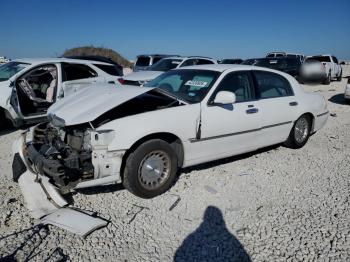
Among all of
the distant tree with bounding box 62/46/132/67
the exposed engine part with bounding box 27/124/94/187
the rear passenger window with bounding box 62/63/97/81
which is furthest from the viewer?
the distant tree with bounding box 62/46/132/67

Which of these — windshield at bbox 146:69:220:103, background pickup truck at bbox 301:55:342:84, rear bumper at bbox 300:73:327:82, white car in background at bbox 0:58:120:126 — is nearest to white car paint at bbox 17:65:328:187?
windshield at bbox 146:69:220:103

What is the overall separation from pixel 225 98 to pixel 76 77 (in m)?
5.01

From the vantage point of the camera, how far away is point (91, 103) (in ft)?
13.9

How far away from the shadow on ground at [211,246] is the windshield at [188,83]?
181 centimetres

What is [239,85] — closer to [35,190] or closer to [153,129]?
[153,129]

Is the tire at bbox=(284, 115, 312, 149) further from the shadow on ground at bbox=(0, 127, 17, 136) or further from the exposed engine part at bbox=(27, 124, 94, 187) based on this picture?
the shadow on ground at bbox=(0, 127, 17, 136)

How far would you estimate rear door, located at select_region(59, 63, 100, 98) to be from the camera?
767 centimetres

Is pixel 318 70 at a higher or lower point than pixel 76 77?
higher

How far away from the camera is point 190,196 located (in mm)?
4406

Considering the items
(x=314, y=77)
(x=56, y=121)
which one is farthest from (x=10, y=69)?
(x=314, y=77)

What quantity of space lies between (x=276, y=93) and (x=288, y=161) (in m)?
1.20

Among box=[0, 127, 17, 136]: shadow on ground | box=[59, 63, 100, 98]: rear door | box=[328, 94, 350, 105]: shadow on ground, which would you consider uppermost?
box=[59, 63, 100, 98]: rear door

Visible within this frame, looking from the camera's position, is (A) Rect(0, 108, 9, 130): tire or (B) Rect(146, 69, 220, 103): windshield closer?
(B) Rect(146, 69, 220, 103): windshield

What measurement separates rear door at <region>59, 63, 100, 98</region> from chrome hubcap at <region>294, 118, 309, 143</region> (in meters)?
4.60
